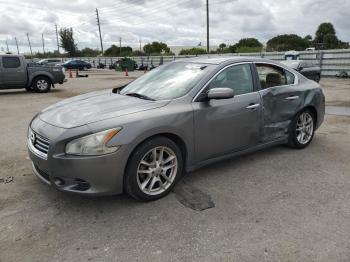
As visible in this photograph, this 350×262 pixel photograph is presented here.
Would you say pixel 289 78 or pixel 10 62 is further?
pixel 10 62

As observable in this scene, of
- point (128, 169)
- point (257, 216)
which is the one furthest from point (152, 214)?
point (257, 216)

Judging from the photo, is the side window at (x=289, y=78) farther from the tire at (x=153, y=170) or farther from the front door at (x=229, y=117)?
the tire at (x=153, y=170)

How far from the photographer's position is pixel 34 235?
306cm

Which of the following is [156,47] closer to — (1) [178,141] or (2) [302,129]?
(2) [302,129]

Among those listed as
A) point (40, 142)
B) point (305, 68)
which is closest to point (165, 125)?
point (40, 142)

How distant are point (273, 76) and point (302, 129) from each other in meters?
1.05

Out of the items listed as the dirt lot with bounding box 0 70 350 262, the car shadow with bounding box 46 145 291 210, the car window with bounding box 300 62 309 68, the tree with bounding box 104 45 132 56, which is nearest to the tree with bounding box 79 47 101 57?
the tree with bounding box 104 45 132 56

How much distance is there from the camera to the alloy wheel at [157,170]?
3.59m

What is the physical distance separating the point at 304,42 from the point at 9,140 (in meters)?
74.7

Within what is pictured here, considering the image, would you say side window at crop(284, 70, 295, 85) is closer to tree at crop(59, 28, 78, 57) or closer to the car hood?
the car hood

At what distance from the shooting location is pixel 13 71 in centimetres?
1422

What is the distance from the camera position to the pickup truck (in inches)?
555

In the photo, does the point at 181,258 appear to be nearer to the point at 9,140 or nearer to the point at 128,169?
the point at 128,169

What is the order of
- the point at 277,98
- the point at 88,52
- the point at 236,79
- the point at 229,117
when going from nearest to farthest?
the point at 229,117, the point at 236,79, the point at 277,98, the point at 88,52
